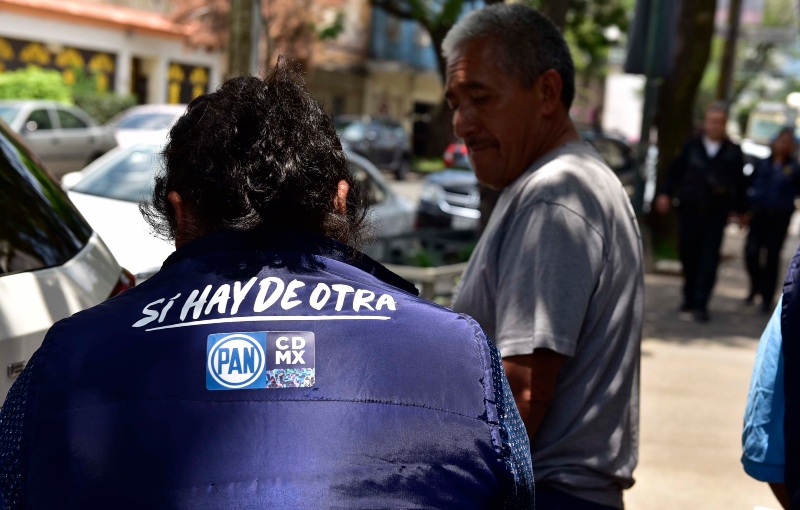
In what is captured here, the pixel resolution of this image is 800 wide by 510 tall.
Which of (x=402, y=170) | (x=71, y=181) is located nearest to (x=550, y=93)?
(x=71, y=181)

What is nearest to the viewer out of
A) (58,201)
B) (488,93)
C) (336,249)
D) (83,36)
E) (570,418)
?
(336,249)

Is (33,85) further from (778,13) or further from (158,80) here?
(778,13)

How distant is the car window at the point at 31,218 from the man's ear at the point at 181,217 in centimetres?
119

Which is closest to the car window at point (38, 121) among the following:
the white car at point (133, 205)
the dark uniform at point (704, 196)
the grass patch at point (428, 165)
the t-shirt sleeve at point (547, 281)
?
the white car at point (133, 205)

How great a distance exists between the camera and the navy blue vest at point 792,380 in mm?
2068

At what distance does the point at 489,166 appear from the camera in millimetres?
Answer: 2658

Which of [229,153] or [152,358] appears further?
[229,153]

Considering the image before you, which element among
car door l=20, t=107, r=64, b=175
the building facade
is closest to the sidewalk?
car door l=20, t=107, r=64, b=175

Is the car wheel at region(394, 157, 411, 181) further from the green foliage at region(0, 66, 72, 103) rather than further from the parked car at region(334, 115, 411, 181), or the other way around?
the green foliage at region(0, 66, 72, 103)

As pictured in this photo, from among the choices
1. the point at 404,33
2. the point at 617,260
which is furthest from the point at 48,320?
the point at 404,33

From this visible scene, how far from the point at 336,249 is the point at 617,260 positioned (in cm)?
105

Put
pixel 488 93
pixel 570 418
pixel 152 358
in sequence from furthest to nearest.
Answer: pixel 488 93 < pixel 570 418 < pixel 152 358

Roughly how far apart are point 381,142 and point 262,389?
27.3m

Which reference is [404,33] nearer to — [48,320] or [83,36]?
[83,36]
